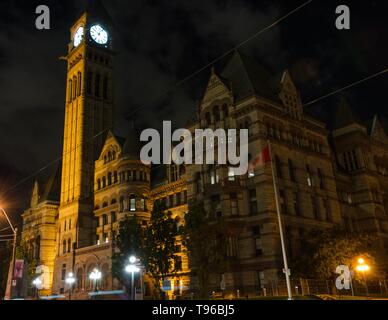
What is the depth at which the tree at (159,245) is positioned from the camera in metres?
44.2

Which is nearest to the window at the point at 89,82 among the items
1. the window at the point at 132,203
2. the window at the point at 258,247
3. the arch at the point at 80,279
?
the window at the point at 132,203

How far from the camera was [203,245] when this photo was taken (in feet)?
134

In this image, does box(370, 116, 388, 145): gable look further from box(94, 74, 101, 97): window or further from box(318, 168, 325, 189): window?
box(94, 74, 101, 97): window

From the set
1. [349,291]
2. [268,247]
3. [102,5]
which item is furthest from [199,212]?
[102,5]

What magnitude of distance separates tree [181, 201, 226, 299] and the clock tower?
31.8 metres

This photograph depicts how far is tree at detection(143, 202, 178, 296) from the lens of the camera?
44.2 meters

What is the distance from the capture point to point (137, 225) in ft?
156

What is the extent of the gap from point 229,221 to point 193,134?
13552 mm

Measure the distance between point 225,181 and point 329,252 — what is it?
12659mm

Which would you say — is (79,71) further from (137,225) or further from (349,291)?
(349,291)

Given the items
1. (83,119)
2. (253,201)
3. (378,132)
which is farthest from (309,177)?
(83,119)

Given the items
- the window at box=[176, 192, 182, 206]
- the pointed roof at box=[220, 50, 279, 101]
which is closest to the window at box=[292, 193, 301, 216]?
the pointed roof at box=[220, 50, 279, 101]
